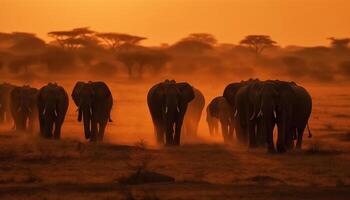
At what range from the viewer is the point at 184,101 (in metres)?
23.1

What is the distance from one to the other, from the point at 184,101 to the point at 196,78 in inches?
2039

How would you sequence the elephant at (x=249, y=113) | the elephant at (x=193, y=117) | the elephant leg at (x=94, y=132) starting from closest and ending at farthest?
the elephant at (x=249, y=113), the elephant leg at (x=94, y=132), the elephant at (x=193, y=117)

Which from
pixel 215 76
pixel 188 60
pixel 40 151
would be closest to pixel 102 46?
pixel 188 60

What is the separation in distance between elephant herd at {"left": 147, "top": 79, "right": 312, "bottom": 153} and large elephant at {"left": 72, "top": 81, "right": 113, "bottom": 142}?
4.45 ft

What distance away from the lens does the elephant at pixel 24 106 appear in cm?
2736

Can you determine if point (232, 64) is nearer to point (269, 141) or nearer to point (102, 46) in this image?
point (102, 46)

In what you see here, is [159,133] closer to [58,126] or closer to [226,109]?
[58,126]

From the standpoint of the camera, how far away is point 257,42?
4021 inches

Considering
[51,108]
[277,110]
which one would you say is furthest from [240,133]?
[51,108]

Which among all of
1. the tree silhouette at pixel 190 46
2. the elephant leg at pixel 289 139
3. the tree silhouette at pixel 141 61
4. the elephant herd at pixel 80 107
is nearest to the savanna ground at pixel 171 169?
the elephant herd at pixel 80 107

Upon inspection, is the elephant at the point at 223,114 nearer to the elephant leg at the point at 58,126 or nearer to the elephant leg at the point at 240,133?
the elephant leg at the point at 240,133

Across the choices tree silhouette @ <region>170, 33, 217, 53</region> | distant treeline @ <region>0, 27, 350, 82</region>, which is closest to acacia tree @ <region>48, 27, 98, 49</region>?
distant treeline @ <region>0, 27, 350, 82</region>

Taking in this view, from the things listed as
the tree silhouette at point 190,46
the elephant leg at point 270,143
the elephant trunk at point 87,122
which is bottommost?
the elephant leg at point 270,143

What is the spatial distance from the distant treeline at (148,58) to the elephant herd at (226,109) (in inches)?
1704
